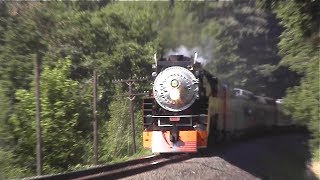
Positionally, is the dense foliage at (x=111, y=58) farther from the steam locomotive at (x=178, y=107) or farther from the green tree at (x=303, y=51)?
the steam locomotive at (x=178, y=107)

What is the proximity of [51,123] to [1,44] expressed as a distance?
7.15m

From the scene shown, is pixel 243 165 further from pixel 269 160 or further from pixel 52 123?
pixel 52 123

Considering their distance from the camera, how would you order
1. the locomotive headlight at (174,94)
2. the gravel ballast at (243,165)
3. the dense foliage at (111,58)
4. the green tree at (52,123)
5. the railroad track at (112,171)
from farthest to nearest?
1. the locomotive headlight at (174,94)
2. the green tree at (52,123)
3. the dense foliage at (111,58)
4. the gravel ballast at (243,165)
5. the railroad track at (112,171)

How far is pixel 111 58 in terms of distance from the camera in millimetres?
32312

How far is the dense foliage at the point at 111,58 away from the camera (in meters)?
15.8

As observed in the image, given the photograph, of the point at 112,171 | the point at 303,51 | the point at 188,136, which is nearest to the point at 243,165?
the point at 188,136

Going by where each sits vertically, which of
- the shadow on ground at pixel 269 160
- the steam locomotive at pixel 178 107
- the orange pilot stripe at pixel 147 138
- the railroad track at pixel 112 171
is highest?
the steam locomotive at pixel 178 107

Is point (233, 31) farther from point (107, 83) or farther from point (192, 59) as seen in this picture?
point (192, 59)

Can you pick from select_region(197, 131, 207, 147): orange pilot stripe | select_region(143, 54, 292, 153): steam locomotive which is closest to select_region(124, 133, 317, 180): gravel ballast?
select_region(197, 131, 207, 147): orange pilot stripe

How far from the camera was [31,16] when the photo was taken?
2634 cm

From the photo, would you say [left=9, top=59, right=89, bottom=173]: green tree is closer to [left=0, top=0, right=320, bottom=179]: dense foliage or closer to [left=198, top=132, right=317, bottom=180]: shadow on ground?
[left=0, top=0, right=320, bottom=179]: dense foliage

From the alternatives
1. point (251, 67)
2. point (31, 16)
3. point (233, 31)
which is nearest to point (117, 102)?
point (31, 16)

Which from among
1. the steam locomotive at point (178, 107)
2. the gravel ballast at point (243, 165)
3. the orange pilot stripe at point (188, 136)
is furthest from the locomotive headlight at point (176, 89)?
the gravel ballast at point (243, 165)

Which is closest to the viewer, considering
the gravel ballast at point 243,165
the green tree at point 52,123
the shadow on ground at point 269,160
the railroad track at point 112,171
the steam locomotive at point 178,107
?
the railroad track at point 112,171
